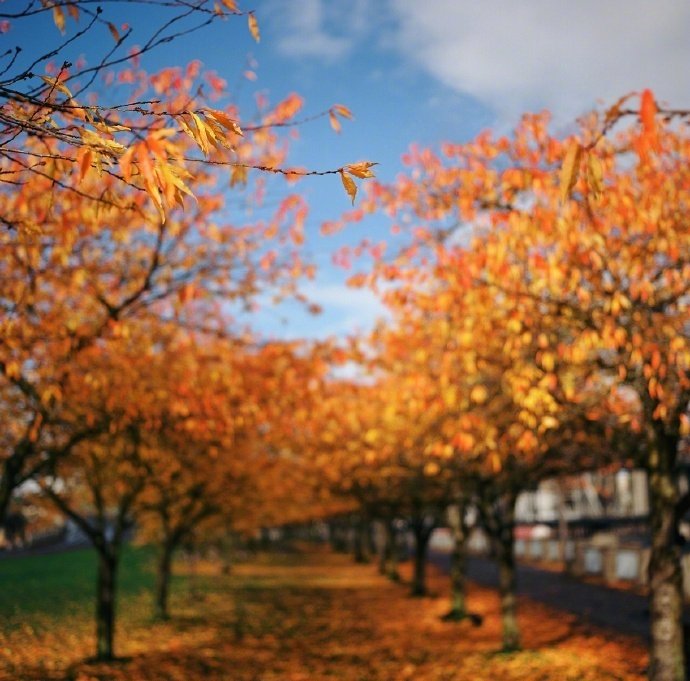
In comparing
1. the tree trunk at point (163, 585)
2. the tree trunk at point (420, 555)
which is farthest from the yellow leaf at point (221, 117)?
the tree trunk at point (420, 555)

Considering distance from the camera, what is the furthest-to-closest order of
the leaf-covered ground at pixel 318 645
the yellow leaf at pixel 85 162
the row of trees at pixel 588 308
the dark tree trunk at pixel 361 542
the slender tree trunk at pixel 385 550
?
the dark tree trunk at pixel 361 542
the slender tree trunk at pixel 385 550
the leaf-covered ground at pixel 318 645
the row of trees at pixel 588 308
the yellow leaf at pixel 85 162

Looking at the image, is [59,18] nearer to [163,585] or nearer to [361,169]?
[361,169]

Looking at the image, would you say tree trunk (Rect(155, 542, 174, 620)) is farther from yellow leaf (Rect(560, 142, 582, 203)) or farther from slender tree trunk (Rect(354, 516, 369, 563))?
slender tree trunk (Rect(354, 516, 369, 563))

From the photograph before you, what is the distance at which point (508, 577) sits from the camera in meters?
16.5

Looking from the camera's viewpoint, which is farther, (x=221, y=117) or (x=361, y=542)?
(x=361, y=542)

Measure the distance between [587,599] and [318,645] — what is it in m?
11.5

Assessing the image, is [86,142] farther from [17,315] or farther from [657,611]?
[657,611]

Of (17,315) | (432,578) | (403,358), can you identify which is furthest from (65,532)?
(17,315)

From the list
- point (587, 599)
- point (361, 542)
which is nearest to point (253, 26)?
point (587, 599)

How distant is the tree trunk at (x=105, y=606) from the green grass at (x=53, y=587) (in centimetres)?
537

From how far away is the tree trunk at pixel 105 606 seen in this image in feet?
48.2

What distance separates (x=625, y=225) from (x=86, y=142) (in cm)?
770

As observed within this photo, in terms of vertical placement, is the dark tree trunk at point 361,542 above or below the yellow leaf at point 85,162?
below

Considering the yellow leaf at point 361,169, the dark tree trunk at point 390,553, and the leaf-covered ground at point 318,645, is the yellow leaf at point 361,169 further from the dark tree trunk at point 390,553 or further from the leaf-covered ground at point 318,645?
the dark tree trunk at point 390,553
